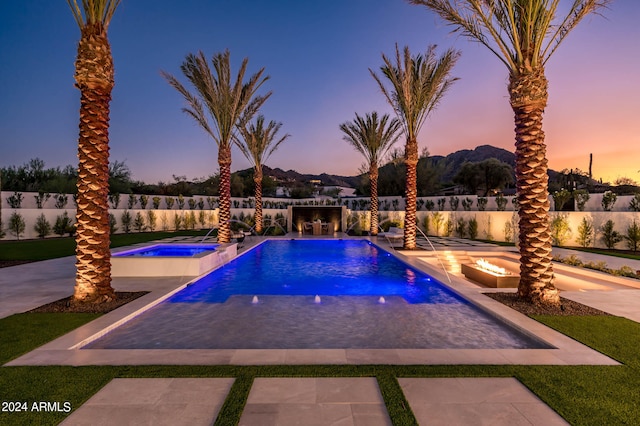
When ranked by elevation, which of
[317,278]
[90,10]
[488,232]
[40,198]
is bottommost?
[317,278]

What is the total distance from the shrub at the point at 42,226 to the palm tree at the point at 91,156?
738 inches

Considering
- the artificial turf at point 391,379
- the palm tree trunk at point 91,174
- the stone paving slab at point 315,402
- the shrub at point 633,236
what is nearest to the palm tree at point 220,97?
the palm tree trunk at point 91,174

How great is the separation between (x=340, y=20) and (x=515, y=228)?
16457 millimetres

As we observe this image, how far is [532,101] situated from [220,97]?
1284cm

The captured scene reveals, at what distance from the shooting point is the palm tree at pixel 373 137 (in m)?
22.0

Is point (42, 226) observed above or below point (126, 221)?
below

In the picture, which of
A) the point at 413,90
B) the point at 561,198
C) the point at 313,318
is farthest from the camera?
→ the point at 561,198

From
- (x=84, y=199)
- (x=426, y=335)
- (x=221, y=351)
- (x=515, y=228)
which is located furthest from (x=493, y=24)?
(x=515, y=228)

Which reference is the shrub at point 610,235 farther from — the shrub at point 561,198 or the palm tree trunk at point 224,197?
the palm tree trunk at point 224,197

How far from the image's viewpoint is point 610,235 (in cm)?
1534

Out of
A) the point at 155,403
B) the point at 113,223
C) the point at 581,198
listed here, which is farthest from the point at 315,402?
the point at 113,223

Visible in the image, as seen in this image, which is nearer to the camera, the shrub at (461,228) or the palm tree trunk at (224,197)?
the palm tree trunk at (224,197)

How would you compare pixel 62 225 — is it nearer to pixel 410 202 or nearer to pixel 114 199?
pixel 114 199

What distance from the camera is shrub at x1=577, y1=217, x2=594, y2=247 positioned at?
15.8 m
